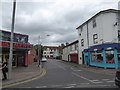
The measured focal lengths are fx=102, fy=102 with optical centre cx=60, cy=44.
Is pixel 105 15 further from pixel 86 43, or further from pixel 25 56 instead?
pixel 25 56

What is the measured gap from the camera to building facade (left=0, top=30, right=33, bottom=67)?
12925 millimetres

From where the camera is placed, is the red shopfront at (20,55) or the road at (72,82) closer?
the road at (72,82)

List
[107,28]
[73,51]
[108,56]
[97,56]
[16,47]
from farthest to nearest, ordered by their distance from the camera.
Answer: [73,51] → [97,56] → [107,28] → [108,56] → [16,47]

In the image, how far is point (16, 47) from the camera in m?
13.5

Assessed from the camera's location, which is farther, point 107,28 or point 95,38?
point 95,38

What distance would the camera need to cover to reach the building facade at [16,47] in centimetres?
1293

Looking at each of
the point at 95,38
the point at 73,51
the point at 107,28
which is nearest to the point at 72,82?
the point at 107,28

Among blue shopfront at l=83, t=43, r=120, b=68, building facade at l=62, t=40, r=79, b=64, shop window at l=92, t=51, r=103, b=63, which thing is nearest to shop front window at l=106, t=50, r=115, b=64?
blue shopfront at l=83, t=43, r=120, b=68

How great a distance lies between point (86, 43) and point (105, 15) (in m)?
6.54

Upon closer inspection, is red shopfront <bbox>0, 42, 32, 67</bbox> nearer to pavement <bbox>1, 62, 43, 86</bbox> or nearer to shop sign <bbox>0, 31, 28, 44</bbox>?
shop sign <bbox>0, 31, 28, 44</bbox>

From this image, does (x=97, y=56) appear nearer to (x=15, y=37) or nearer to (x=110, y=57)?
(x=110, y=57)

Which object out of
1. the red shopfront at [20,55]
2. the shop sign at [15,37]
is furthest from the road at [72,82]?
the shop sign at [15,37]

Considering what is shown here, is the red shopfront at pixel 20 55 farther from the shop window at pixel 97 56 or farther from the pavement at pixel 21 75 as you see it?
the shop window at pixel 97 56

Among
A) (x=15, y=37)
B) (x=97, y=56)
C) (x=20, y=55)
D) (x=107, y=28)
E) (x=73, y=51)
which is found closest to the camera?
(x=15, y=37)
